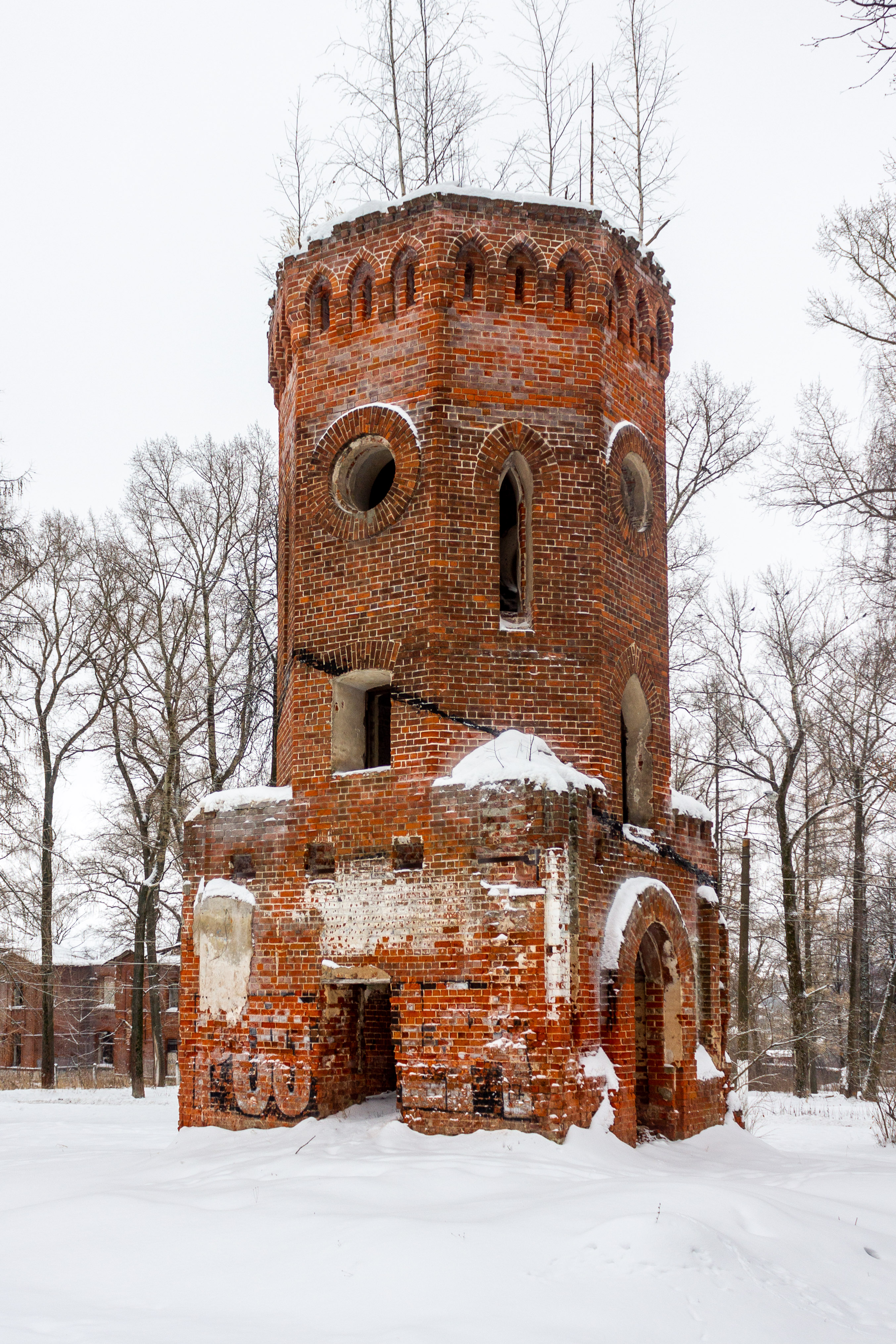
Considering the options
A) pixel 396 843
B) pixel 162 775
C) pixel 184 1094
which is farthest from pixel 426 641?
pixel 162 775

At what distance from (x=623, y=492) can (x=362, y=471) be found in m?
2.45

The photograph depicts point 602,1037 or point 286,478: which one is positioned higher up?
point 286,478

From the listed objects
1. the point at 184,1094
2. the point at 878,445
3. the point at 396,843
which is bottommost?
the point at 184,1094

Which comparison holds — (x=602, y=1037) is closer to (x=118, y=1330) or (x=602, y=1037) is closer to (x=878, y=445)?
(x=118, y=1330)

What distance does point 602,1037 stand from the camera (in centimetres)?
982

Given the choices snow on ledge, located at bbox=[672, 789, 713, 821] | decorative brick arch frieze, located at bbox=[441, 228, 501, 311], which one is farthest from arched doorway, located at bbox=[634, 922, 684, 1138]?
decorative brick arch frieze, located at bbox=[441, 228, 501, 311]

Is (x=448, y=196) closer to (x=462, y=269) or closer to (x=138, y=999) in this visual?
(x=462, y=269)

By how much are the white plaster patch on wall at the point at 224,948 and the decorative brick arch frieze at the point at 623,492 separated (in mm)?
4812

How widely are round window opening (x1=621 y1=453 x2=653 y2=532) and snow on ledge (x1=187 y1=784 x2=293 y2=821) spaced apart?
166 inches

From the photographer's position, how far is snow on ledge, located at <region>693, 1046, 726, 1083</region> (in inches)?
440

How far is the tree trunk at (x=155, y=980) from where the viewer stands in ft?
71.5

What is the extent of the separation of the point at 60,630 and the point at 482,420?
1496cm

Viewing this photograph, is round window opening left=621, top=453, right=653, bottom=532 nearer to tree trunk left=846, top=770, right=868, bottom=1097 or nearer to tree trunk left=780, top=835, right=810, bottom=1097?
tree trunk left=846, top=770, right=868, bottom=1097

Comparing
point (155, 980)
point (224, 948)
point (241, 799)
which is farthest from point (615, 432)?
point (155, 980)
